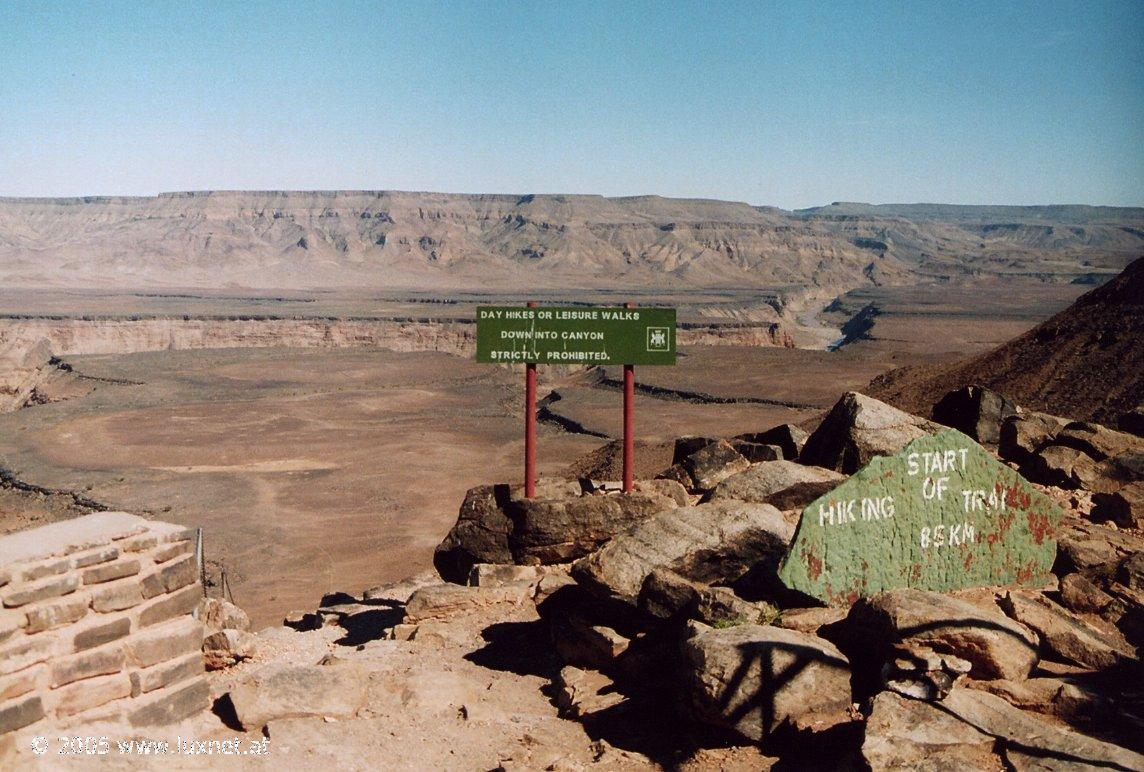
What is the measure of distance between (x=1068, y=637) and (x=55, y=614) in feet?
22.1

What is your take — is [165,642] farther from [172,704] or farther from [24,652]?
[24,652]

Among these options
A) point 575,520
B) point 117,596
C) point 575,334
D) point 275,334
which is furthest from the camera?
point 275,334

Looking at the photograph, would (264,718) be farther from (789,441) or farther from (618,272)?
(618,272)

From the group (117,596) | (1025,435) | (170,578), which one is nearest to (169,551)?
(170,578)

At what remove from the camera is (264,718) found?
725cm

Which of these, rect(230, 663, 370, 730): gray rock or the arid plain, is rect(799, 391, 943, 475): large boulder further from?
the arid plain

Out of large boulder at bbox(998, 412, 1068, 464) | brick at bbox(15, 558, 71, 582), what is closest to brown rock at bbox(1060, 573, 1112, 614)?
large boulder at bbox(998, 412, 1068, 464)

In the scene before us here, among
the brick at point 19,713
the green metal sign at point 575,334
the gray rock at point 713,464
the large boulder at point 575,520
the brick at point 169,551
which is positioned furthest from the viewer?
the gray rock at point 713,464

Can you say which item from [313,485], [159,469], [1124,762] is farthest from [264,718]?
[159,469]

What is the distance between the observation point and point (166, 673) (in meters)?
7.15

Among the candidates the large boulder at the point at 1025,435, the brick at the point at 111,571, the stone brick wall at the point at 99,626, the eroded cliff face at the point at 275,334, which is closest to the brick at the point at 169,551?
the stone brick wall at the point at 99,626

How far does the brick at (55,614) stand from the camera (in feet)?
21.0

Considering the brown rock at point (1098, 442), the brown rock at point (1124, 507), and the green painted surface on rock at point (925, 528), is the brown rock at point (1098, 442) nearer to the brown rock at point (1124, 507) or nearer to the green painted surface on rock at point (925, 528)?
the brown rock at point (1124, 507)

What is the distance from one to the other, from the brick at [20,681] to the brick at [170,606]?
2.38 ft
